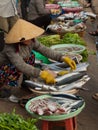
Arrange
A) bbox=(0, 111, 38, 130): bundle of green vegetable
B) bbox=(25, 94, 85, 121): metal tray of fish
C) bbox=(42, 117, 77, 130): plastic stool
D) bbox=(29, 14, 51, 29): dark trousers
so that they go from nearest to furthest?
bbox=(0, 111, 38, 130): bundle of green vegetable < bbox=(25, 94, 85, 121): metal tray of fish < bbox=(42, 117, 77, 130): plastic stool < bbox=(29, 14, 51, 29): dark trousers

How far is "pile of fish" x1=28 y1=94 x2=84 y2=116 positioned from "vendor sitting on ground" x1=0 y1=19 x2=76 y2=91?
1.71 ft

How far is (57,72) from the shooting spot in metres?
6.00

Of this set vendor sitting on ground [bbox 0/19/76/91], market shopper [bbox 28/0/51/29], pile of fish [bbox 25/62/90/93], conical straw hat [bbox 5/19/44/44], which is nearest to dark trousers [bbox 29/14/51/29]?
market shopper [bbox 28/0/51/29]

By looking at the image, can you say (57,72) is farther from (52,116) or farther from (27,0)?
(27,0)

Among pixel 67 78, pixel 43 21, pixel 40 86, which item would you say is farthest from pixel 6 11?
pixel 40 86

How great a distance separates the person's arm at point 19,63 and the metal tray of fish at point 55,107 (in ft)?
2.36

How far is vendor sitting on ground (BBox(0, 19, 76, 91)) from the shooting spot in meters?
5.86

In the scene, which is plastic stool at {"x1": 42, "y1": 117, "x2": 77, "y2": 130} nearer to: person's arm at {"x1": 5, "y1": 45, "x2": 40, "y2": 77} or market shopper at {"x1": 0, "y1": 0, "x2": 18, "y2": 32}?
person's arm at {"x1": 5, "y1": 45, "x2": 40, "y2": 77}

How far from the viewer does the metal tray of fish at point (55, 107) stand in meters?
4.72

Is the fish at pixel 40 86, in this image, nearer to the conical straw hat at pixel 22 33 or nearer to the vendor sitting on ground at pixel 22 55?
the vendor sitting on ground at pixel 22 55

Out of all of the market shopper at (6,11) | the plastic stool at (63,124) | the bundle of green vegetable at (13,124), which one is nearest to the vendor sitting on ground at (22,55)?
the plastic stool at (63,124)

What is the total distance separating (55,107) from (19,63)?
132cm

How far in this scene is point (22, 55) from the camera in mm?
6254

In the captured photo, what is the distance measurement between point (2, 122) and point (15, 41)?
1.96m
